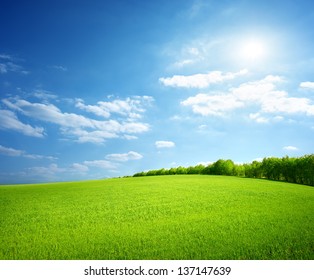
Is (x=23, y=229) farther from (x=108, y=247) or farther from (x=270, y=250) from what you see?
(x=270, y=250)

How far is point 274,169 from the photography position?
6838cm

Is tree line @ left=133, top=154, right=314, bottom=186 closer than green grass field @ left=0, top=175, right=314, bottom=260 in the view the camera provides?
No

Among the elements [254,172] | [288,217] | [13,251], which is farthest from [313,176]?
[13,251]

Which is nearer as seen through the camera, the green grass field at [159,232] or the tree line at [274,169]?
the green grass field at [159,232]

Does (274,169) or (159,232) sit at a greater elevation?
(274,169)

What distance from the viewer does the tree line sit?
60.0 meters

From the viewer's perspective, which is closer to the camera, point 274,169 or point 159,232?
point 159,232

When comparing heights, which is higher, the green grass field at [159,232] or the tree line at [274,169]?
the tree line at [274,169]

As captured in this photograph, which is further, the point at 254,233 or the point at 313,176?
the point at 313,176

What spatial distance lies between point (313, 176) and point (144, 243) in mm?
60667

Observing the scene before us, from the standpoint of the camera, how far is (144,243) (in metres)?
10.8

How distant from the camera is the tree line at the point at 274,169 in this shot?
60034 millimetres
